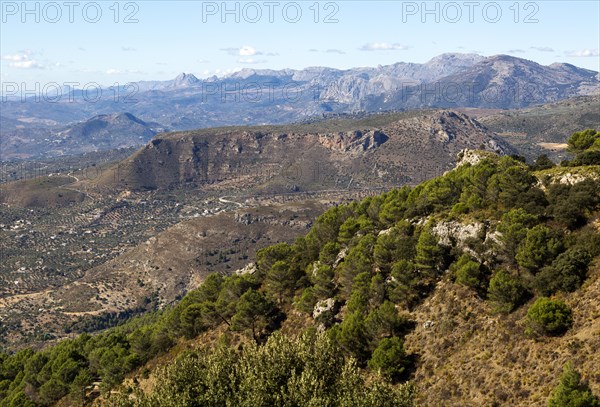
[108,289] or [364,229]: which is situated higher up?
[364,229]

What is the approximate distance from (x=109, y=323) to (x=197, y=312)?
88.0 meters

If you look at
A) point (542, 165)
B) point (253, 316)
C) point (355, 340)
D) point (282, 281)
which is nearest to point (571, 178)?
point (542, 165)

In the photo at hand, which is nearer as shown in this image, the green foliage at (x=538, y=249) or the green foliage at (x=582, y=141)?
the green foliage at (x=538, y=249)

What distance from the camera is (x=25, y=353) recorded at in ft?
259

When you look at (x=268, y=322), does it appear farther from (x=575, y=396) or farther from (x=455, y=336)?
(x=575, y=396)

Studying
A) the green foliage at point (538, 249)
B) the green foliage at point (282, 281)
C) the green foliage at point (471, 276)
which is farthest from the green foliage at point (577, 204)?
the green foliage at point (282, 281)

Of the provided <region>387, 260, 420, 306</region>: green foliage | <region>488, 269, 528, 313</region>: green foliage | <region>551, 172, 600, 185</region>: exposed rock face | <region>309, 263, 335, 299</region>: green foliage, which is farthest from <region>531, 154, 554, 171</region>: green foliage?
<region>309, 263, 335, 299</region>: green foliage

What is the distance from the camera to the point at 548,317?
39438 mm

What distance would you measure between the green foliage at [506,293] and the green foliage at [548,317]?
374 centimetres

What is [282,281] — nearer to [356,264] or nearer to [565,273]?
[356,264]

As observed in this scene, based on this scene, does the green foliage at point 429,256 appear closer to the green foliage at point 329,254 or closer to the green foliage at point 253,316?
the green foliage at point 329,254

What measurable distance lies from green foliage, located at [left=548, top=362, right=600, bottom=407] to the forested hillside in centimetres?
13

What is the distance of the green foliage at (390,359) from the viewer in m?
44.1

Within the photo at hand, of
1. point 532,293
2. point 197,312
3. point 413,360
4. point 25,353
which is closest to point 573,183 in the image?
point 532,293
